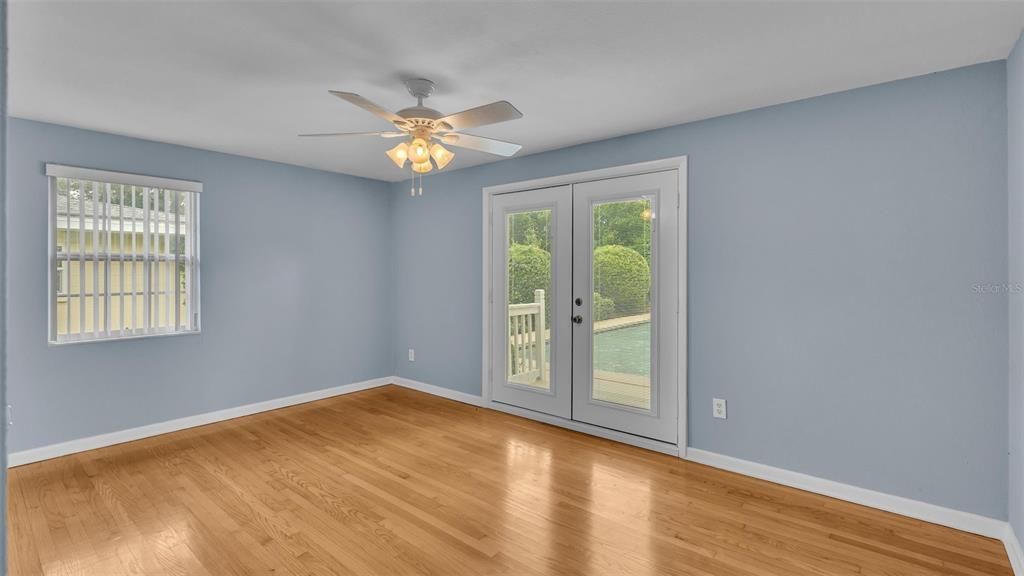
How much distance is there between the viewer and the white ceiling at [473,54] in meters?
1.98

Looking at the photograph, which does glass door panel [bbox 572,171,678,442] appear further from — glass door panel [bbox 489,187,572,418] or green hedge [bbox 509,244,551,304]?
green hedge [bbox 509,244,551,304]

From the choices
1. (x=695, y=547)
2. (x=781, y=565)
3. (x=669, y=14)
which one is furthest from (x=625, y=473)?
(x=669, y=14)

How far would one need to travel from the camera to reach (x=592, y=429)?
390 cm

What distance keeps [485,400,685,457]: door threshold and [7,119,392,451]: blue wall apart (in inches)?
71.7

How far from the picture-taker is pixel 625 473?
3.14 metres

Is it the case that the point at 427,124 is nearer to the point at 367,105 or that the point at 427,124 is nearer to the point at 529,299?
the point at 367,105

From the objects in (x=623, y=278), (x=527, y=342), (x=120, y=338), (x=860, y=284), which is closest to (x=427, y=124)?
(x=623, y=278)

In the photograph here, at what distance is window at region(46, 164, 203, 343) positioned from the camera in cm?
343

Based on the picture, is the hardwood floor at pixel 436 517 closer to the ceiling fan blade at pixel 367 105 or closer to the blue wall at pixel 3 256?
the blue wall at pixel 3 256

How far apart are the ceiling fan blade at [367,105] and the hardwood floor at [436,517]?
6.80 ft

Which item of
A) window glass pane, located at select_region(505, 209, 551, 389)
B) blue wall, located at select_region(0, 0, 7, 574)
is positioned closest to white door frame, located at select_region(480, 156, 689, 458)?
window glass pane, located at select_region(505, 209, 551, 389)

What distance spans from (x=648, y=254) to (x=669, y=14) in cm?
185

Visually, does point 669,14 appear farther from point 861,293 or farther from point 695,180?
point 861,293

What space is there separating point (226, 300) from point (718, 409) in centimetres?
411
